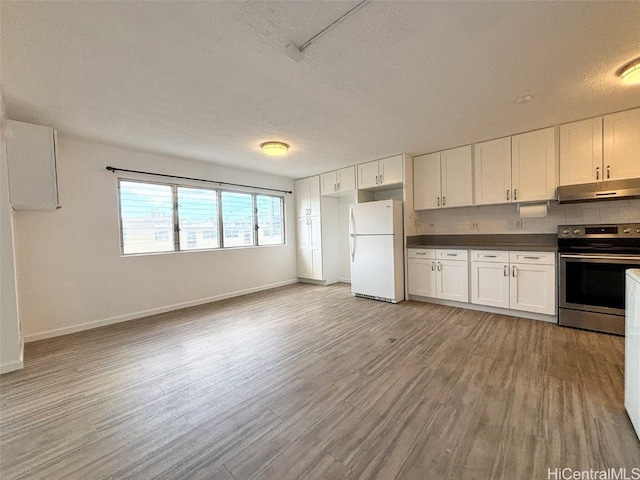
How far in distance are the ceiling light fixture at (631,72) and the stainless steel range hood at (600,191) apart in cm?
114

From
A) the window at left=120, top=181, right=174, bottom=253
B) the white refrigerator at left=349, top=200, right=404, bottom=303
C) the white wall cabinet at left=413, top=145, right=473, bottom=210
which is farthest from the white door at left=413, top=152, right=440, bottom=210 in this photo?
the window at left=120, top=181, right=174, bottom=253

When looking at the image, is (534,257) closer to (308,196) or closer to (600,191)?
(600,191)

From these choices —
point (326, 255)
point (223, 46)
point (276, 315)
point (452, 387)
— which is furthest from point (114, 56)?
point (326, 255)

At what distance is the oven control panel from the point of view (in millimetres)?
2908

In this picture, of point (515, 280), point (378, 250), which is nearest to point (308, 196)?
point (378, 250)

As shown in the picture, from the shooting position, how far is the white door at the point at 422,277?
4.02 m

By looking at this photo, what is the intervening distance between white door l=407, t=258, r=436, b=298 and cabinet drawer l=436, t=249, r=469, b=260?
158 mm

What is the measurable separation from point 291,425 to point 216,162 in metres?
4.18

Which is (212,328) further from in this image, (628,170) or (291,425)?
(628,170)

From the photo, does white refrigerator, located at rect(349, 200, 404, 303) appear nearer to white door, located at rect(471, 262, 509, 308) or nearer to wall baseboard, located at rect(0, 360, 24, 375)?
white door, located at rect(471, 262, 509, 308)

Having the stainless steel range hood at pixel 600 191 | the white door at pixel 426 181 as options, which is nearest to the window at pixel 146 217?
the white door at pixel 426 181

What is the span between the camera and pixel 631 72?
203 cm

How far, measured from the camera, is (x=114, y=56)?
5.90ft

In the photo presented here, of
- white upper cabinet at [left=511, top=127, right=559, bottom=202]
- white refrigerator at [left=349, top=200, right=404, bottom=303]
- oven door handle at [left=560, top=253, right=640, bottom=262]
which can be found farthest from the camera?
white refrigerator at [left=349, top=200, right=404, bottom=303]
